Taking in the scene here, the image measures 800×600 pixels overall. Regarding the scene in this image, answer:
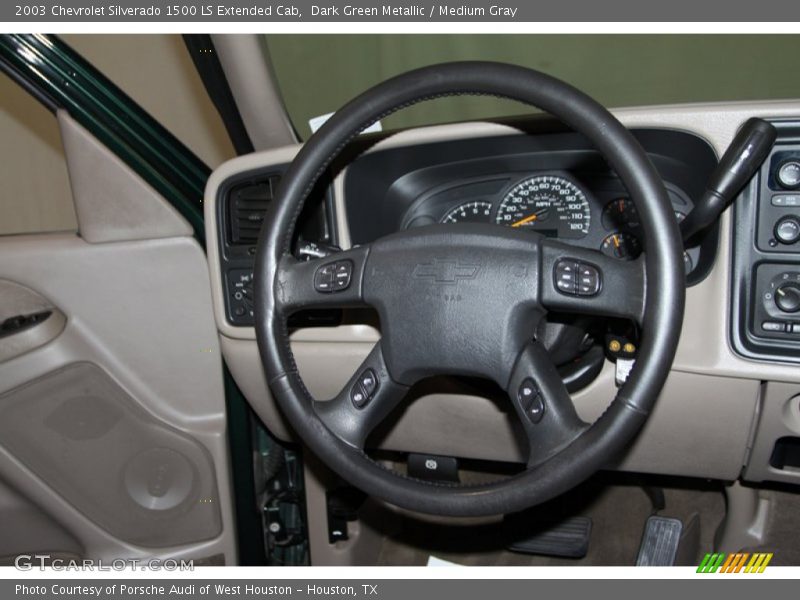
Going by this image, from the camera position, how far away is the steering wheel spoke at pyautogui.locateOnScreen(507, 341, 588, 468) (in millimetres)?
930

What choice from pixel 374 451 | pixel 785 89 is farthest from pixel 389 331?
pixel 785 89

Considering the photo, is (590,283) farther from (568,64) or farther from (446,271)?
(568,64)

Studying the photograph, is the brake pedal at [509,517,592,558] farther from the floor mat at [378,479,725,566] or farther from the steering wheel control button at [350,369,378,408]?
the steering wheel control button at [350,369,378,408]

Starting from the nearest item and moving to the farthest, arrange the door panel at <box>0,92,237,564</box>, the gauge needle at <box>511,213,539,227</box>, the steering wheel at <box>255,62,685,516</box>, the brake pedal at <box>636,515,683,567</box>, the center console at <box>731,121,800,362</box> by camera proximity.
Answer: the steering wheel at <box>255,62,685,516</box> < the center console at <box>731,121,800,362</box> < the gauge needle at <box>511,213,539,227</box> < the door panel at <box>0,92,237,564</box> < the brake pedal at <box>636,515,683,567</box>

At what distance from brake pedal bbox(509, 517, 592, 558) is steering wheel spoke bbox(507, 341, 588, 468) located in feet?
2.66

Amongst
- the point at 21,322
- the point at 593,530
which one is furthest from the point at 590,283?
the point at 21,322

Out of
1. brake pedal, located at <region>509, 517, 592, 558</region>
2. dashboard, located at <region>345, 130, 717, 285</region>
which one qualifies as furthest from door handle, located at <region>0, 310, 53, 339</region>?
brake pedal, located at <region>509, 517, 592, 558</region>

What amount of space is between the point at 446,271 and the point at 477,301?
6 cm

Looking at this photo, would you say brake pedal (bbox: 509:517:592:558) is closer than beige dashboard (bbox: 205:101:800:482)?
No

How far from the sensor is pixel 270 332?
1.04 meters

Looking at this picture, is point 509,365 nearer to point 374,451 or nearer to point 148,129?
point 374,451

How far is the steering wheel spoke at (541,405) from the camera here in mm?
930

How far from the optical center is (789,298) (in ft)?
3.65

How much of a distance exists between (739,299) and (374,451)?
0.79 meters
